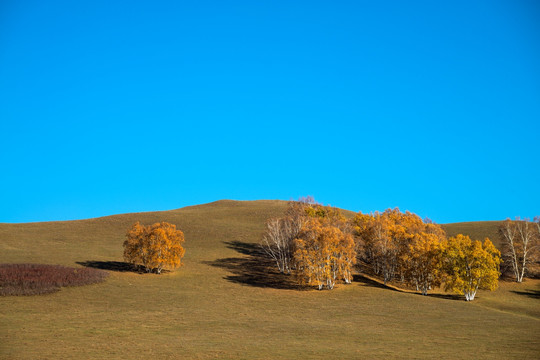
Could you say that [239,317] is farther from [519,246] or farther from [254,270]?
[519,246]

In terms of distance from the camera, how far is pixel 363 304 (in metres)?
56.0

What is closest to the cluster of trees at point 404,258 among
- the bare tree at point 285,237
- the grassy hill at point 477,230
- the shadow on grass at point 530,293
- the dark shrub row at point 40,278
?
the bare tree at point 285,237

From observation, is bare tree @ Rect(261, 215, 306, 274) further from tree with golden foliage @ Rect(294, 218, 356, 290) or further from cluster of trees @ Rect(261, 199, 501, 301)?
tree with golden foliage @ Rect(294, 218, 356, 290)

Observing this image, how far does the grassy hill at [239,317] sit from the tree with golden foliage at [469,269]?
2.79 meters

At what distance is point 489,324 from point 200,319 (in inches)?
1250

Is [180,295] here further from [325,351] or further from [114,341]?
[325,351]

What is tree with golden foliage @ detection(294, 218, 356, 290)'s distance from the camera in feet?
217

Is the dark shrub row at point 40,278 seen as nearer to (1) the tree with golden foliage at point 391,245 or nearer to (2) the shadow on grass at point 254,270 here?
(2) the shadow on grass at point 254,270

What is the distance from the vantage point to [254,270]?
7956cm

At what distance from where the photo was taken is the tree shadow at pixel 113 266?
73.3 metres

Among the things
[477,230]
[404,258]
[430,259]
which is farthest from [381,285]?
[477,230]

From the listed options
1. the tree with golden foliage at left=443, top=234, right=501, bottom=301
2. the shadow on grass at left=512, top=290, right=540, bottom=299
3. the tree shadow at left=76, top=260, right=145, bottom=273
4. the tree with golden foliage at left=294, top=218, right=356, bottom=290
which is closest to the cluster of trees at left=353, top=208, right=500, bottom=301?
the tree with golden foliage at left=443, top=234, right=501, bottom=301

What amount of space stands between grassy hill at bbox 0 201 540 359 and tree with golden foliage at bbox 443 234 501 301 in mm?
2790

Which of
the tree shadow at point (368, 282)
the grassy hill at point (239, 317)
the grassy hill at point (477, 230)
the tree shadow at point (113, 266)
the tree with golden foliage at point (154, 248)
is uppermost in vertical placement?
the grassy hill at point (477, 230)
